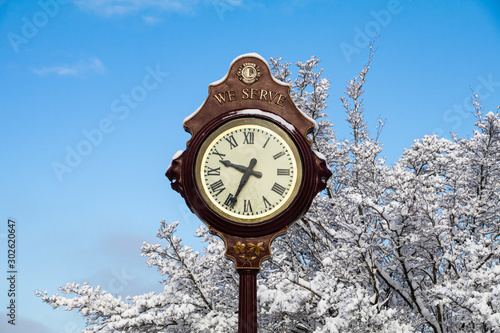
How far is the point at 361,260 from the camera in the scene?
7.86m

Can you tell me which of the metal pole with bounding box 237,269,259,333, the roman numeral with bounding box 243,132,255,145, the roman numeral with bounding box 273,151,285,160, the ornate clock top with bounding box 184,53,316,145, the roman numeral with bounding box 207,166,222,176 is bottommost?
the metal pole with bounding box 237,269,259,333

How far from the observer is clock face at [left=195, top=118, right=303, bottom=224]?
4875 millimetres

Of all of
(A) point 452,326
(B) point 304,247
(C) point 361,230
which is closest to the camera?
(C) point 361,230

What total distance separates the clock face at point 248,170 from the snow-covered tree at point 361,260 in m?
2.38

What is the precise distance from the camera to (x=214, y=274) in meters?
9.83

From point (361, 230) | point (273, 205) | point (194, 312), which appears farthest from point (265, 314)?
point (273, 205)

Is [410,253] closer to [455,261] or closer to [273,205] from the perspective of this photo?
[455,261]

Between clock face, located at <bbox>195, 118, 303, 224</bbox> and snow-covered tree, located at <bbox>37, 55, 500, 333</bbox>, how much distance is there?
2.38 metres

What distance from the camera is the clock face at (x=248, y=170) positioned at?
488 cm

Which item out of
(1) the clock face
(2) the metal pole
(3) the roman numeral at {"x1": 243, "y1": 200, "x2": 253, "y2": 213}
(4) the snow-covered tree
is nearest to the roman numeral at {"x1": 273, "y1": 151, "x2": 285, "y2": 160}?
(1) the clock face

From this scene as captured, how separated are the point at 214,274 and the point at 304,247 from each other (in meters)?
1.75

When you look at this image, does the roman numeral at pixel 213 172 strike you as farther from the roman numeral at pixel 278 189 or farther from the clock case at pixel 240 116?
the roman numeral at pixel 278 189

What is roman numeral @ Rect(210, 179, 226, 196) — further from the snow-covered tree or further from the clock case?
the snow-covered tree

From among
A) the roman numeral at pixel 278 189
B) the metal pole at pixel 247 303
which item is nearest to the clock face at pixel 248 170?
the roman numeral at pixel 278 189
